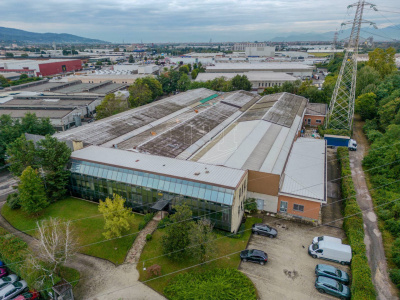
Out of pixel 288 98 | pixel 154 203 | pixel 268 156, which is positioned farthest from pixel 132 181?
pixel 288 98

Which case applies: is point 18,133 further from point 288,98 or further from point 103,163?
point 288,98

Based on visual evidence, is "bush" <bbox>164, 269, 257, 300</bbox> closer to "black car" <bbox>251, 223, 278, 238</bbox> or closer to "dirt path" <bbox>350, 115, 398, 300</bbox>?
"black car" <bbox>251, 223, 278, 238</bbox>

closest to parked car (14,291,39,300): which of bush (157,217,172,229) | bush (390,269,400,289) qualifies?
bush (157,217,172,229)

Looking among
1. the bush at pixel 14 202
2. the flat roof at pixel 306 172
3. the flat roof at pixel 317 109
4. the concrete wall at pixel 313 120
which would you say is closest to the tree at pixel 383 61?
the flat roof at pixel 317 109

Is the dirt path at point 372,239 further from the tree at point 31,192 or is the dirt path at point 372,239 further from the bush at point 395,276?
the tree at point 31,192

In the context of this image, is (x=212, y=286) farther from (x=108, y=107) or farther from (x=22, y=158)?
(x=108, y=107)

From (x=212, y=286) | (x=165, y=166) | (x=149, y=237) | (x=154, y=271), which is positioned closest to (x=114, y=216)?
(x=149, y=237)
